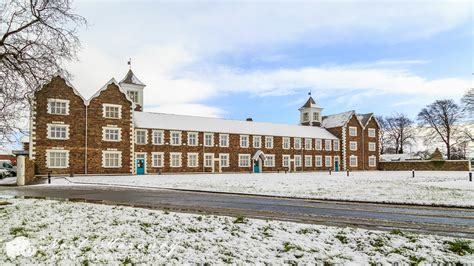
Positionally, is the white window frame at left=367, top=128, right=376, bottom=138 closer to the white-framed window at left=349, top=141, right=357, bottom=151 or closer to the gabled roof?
the white-framed window at left=349, top=141, right=357, bottom=151

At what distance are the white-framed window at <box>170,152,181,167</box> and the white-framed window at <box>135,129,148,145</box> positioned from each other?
4.21 metres

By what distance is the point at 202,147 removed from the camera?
51.0m

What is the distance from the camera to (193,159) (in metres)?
49.9

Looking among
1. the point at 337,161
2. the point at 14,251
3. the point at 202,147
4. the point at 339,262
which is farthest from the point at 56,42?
the point at 337,161

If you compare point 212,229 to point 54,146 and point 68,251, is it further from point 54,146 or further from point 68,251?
point 54,146

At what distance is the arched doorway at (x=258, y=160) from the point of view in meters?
56.0

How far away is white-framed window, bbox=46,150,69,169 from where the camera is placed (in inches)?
1501

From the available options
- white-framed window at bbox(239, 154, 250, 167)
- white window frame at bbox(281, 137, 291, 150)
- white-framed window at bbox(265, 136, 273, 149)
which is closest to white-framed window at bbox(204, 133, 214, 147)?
white-framed window at bbox(239, 154, 250, 167)

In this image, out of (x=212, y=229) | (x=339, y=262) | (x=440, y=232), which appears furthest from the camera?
(x=440, y=232)

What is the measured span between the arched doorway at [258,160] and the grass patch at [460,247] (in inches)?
1898

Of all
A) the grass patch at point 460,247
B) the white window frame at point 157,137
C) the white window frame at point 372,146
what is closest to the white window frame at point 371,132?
the white window frame at point 372,146

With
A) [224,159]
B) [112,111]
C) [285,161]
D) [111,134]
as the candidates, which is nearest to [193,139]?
[224,159]

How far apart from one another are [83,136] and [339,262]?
39.1 metres

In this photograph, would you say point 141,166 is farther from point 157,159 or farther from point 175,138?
point 175,138
